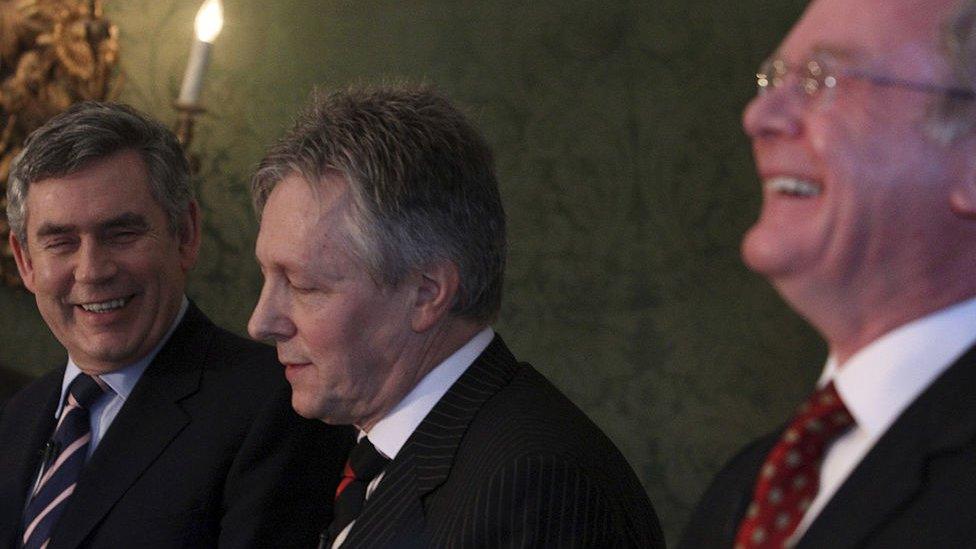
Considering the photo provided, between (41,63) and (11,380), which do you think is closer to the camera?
(41,63)

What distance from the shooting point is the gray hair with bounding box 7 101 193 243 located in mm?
2340

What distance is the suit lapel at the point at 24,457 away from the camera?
2.33 metres

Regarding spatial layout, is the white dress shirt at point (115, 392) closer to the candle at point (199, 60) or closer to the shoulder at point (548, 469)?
the shoulder at point (548, 469)

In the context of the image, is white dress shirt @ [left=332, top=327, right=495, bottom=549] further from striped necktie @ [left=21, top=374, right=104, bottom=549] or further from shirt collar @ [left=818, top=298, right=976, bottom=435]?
shirt collar @ [left=818, top=298, right=976, bottom=435]

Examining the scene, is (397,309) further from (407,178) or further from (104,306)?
(104,306)

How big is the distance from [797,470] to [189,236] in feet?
5.18

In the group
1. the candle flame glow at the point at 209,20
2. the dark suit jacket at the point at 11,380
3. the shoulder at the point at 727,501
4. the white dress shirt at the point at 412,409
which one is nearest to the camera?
the shoulder at the point at 727,501

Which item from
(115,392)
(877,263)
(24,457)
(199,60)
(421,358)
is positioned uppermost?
(199,60)

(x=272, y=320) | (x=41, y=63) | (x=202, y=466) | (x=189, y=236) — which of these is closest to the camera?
(x=272, y=320)

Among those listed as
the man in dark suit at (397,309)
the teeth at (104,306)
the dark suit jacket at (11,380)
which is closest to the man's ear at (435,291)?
the man in dark suit at (397,309)

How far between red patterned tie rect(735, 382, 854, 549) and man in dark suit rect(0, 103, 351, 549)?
A: 46.3 inches

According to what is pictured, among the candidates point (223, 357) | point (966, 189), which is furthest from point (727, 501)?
point (223, 357)

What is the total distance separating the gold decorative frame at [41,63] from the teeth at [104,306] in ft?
5.99

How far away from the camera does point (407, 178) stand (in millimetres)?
1865
